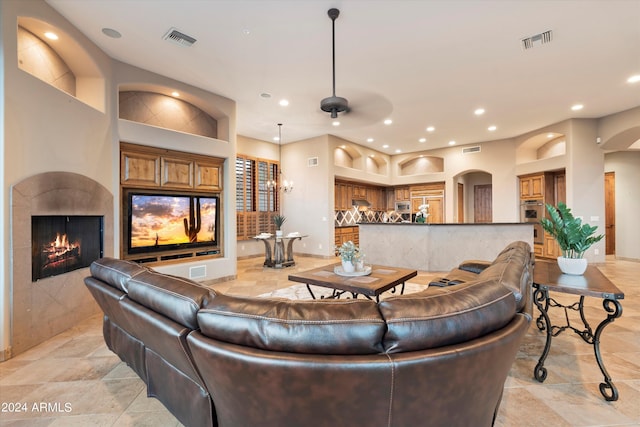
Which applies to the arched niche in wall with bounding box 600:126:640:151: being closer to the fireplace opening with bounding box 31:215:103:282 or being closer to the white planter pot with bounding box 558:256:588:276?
the white planter pot with bounding box 558:256:588:276

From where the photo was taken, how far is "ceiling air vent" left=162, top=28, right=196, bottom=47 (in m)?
3.30

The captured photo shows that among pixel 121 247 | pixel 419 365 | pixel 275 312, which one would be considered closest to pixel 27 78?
pixel 121 247

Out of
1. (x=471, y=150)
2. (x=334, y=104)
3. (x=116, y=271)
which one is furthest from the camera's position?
(x=471, y=150)

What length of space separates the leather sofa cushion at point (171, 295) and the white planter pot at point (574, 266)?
9.21ft

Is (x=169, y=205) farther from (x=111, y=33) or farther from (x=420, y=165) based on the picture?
(x=420, y=165)

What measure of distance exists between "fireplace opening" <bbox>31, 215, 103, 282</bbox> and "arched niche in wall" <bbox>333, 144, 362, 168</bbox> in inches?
233

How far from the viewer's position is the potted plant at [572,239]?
235 centimetres

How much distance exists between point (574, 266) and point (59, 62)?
5.94 metres

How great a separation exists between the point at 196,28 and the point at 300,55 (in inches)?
50.8

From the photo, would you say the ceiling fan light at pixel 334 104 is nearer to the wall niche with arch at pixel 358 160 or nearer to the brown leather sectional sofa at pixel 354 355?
the brown leather sectional sofa at pixel 354 355

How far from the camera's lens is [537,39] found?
11.3 feet

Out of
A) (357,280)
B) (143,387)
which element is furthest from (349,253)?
(143,387)

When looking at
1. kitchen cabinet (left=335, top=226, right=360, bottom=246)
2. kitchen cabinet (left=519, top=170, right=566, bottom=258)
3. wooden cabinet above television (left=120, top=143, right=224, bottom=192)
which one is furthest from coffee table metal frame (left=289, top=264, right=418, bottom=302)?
kitchen cabinet (left=519, top=170, right=566, bottom=258)

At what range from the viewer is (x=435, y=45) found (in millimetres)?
3572
